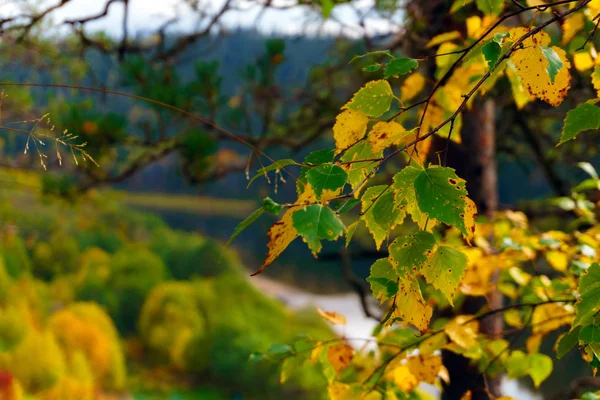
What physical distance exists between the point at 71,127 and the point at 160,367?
596 cm

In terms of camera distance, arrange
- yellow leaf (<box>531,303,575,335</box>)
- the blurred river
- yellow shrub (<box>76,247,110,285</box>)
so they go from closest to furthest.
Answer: yellow leaf (<box>531,303,575,335</box>) → yellow shrub (<box>76,247,110,285</box>) → the blurred river

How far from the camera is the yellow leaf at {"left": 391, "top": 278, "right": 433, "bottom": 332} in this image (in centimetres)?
43

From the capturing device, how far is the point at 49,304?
677 cm

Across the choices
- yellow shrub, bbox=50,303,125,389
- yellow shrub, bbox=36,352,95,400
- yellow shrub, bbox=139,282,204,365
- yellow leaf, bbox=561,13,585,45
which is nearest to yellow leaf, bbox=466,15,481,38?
yellow leaf, bbox=561,13,585,45

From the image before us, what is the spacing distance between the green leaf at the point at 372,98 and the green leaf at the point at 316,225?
18cm

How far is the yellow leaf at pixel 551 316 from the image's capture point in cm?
85

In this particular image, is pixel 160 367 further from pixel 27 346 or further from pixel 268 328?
pixel 27 346

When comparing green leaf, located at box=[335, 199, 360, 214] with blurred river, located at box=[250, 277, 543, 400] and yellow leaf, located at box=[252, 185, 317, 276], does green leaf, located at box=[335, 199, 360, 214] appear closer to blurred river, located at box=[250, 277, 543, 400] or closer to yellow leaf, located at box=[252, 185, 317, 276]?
yellow leaf, located at box=[252, 185, 317, 276]

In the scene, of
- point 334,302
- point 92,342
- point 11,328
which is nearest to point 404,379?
point 11,328

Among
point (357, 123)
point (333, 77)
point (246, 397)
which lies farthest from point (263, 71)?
point (246, 397)

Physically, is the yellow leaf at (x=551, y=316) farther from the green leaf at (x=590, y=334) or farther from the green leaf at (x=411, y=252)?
the green leaf at (x=411, y=252)

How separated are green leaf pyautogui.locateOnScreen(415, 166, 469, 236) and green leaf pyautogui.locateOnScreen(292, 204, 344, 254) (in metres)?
0.07

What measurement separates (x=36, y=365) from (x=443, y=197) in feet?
15.8

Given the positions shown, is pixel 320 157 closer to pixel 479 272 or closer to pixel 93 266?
pixel 479 272
